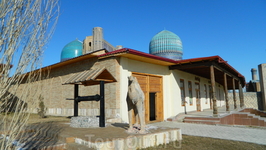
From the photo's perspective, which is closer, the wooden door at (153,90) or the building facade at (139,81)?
the building facade at (139,81)

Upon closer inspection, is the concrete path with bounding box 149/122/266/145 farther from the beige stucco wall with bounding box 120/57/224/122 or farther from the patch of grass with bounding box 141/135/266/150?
the beige stucco wall with bounding box 120/57/224/122

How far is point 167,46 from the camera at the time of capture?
86.9 feet

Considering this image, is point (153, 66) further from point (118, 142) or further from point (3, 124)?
point (3, 124)

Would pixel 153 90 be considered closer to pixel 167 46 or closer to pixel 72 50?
A: pixel 167 46

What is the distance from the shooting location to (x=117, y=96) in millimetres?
9023

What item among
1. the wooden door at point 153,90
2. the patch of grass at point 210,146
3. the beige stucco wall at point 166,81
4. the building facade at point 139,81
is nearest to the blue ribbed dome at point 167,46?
the building facade at point 139,81

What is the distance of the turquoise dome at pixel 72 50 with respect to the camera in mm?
28797

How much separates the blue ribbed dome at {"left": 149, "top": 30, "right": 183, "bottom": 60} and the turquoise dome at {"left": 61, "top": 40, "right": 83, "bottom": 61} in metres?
11.2

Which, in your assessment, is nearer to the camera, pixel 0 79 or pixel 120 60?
pixel 0 79

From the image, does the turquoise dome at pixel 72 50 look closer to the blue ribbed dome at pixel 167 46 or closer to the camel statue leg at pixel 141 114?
the blue ribbed dome at pixel 167 46

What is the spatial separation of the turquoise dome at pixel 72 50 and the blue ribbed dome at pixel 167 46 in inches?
442

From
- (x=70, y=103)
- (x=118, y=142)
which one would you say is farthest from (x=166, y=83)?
(x=118, y=142)

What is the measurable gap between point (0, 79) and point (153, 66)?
993cm

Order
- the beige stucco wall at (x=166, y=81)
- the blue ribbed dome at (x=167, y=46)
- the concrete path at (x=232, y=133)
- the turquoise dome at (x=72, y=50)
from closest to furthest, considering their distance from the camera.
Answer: the concrete path at (x=232, y=133)
the beige stucco wall at (x=166, y=81)
the blue ribbed dome at (x=167, y=46)
the turquoise dome at (x=72, y=50)
